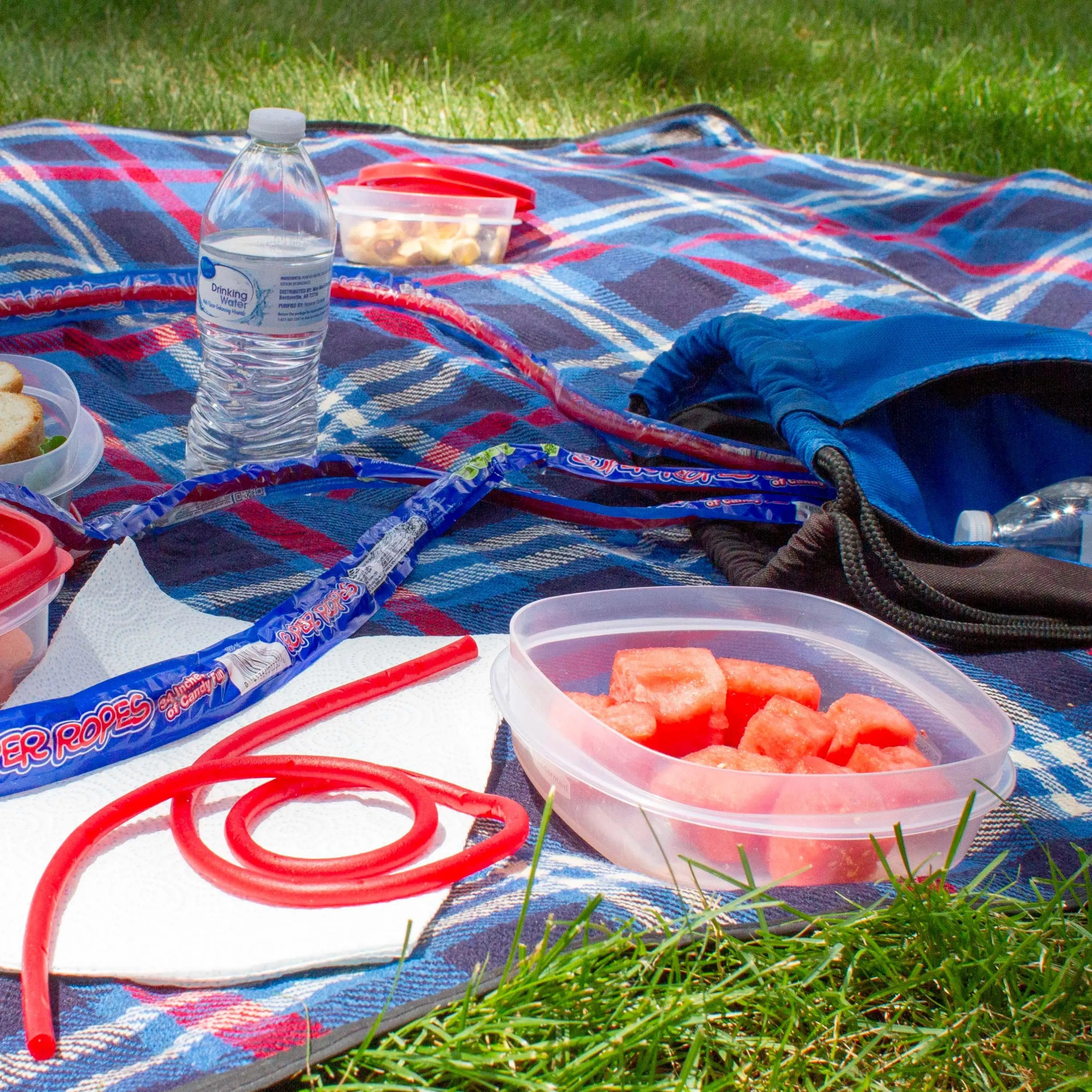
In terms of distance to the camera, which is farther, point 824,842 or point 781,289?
point 781,289

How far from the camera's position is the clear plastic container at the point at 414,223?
2395 mm

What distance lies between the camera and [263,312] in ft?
4.86

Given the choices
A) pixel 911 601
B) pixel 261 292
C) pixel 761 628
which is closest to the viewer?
pixel 761 628

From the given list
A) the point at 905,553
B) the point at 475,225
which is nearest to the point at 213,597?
the point at 905,553

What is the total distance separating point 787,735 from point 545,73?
361cm

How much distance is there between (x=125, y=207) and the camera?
7.66 feet

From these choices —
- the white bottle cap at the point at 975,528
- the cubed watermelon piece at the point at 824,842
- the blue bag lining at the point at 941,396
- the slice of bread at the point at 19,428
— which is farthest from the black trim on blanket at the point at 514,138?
the cubed watermelon piece at the point at 824,842

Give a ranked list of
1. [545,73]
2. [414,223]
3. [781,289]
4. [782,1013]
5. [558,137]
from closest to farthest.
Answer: [782,1013], [781,289], [414,223], [558,137], [545,73]

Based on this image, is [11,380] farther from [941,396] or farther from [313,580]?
[941,396]

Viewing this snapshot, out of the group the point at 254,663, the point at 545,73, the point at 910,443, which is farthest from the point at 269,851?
the point at 545,73

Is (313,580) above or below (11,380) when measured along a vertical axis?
below

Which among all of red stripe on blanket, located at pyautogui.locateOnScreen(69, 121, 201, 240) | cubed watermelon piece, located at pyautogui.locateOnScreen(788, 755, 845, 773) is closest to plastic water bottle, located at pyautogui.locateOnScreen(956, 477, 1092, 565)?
cubed watermelon piece, located at pyautogui.locateOnScreen(788, 755, 845, 773)

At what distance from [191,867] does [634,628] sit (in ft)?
1.65

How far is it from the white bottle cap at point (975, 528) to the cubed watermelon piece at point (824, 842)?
0.65m
